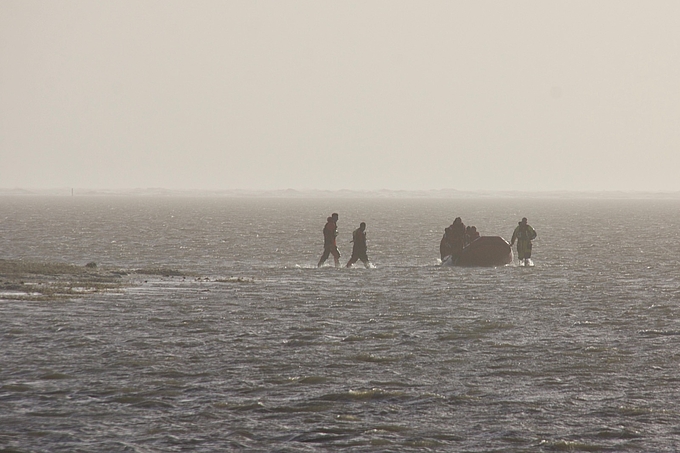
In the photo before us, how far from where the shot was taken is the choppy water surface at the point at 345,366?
36.3ft

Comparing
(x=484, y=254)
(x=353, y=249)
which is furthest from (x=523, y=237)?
(x=353, y=249)

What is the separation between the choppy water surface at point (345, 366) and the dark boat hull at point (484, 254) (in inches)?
203

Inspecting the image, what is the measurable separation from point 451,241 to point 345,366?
20.7 m

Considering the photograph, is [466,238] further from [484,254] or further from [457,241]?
[484,254]

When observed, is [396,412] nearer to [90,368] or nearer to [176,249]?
[90,368]

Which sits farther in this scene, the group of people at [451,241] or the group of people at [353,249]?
the group of people at [451,241]

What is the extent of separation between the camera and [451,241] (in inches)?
1388

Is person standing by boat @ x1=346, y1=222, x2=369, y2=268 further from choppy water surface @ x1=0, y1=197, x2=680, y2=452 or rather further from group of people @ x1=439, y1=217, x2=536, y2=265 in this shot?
choppy water surface @ x1=0, y1=197, x2=680, y2=452

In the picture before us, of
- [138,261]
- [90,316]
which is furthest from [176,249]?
[90,316]

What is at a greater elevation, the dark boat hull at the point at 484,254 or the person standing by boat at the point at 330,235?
the person standing by boat at the point at 330,235

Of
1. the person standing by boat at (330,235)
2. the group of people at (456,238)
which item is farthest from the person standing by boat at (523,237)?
the person standing by boat at (330,235)

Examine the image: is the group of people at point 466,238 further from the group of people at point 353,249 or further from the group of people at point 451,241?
the group of people at point 353,249

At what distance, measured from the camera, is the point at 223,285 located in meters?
27.4

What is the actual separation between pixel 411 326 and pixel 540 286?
31.7ft
